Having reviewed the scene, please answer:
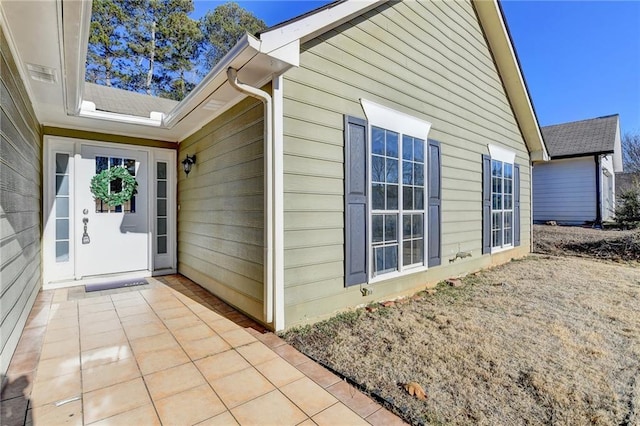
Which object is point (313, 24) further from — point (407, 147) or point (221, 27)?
point (221, 27)

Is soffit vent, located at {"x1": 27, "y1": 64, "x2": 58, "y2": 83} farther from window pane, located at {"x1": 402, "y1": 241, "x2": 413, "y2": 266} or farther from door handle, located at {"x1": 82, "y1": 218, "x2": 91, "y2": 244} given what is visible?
window pane, located at {"x1": 402, "y1": 241, "x2": 413, "y2": 266}

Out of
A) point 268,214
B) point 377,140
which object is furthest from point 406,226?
point 268,214

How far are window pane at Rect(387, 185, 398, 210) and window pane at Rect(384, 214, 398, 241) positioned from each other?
122mm

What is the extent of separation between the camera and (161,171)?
5.55 m

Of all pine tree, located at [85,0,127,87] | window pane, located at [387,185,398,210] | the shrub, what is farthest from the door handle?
the shrub

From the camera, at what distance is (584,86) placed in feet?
52.0

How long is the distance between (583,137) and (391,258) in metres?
14.5

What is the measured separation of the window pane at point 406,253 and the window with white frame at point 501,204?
122 inches

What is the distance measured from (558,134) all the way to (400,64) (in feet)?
48.0

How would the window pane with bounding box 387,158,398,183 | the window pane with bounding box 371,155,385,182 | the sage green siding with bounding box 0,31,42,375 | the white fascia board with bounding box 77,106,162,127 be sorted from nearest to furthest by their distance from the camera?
the sage green siding with bounding box 0,31,42,375 < the window pane with bounding box 371,155,385,182 < the window pane with bounding box 387,158,398,183 < the white fascia board with bounding box 77,106,162,127

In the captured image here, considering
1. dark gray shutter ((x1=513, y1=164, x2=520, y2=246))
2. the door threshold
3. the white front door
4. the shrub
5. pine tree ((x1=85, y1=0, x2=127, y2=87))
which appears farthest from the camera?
pine tree ((x1=85, y1=0, x2=127, y2=87))

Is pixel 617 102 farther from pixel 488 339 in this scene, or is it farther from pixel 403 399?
pixel 403 399

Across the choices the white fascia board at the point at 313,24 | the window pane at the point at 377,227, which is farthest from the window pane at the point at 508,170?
the white fascia board at the point at 313,24

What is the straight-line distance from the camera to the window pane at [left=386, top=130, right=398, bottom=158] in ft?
13.3
